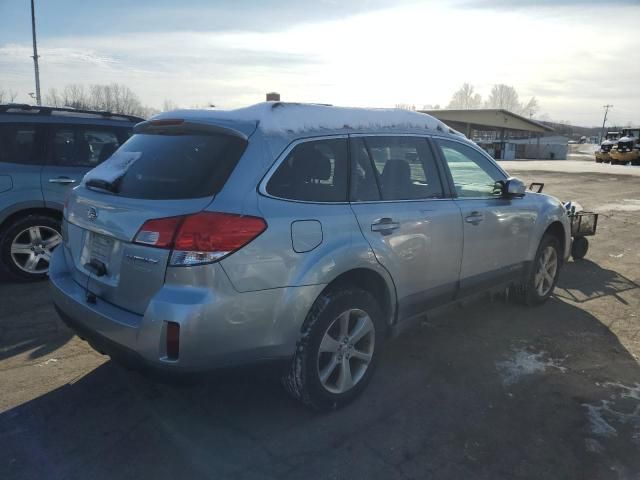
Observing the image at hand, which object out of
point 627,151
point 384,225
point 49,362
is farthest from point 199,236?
point 627,151

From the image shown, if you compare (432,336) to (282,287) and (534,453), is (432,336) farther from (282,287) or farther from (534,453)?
(282,287)

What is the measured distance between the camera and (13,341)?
411cm

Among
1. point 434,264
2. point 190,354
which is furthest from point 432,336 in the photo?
point 190,354

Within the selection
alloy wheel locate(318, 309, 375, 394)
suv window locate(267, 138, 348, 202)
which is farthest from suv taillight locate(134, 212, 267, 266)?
alloy wheel locate(318, 309, 375, 394)

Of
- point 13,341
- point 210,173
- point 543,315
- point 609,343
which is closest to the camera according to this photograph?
point 210,173

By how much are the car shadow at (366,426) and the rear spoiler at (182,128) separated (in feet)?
4.32

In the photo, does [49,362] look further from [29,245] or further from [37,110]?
[37,110]

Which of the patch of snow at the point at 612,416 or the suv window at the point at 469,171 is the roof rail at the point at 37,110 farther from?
the patch of snow at the point at 612,416

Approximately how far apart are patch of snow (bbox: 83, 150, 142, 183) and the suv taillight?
74cm

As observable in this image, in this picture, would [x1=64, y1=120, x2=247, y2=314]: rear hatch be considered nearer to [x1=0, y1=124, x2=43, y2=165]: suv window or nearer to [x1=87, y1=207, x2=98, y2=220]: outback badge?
[x1=87, y1=207, x2=98, y2=220]: outback badge

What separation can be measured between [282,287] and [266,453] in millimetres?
927

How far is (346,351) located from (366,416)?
42cm

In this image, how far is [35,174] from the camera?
18.2ft

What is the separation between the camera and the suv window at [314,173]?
9.32 feet
